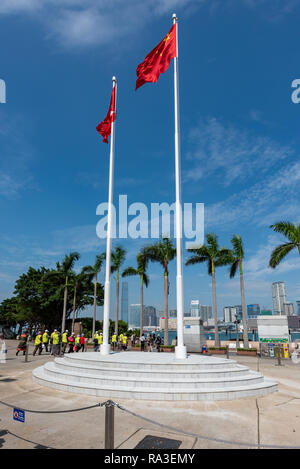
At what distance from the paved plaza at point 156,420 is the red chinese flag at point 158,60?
529 inches

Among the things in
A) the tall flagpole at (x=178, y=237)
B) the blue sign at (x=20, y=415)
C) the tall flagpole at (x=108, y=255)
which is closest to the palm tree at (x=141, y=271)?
the tall flagpole at (x=108, y=255)

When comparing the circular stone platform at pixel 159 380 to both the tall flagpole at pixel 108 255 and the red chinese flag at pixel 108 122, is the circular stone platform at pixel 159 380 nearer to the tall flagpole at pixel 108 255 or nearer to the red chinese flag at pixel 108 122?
the tall flagpole at pixel 108 255

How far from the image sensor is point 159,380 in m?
9.64

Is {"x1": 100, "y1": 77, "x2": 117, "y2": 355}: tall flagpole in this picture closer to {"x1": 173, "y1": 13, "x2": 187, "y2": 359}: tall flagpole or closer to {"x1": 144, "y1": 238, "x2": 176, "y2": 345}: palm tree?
{"x1": 173, "y1": 13, "x2": 187, "y2": 359}: tall flagpole

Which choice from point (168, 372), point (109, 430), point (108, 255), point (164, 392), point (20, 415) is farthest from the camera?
point (108, 255)

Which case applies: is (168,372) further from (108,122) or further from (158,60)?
(158,60)

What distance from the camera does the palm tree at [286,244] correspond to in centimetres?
2145

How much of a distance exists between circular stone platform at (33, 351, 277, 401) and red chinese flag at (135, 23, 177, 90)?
12560mm

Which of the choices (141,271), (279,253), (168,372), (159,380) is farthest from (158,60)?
(141,271)

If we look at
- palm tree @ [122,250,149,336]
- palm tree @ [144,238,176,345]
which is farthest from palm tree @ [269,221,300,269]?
palm tree @ [122,250,149,336]

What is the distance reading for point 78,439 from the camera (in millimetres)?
5793

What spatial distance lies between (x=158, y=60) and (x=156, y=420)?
48.0 ft

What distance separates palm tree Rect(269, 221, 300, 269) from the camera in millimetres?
21453
